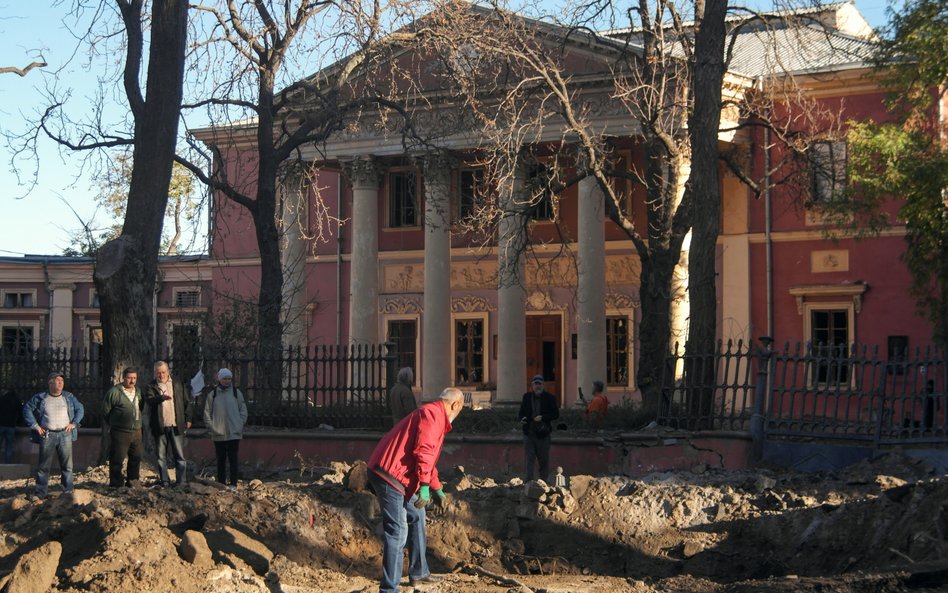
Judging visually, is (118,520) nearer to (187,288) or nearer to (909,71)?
(909,71)

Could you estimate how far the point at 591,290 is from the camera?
29.9m

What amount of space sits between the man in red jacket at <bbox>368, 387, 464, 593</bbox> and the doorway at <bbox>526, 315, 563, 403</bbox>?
81.6 ft

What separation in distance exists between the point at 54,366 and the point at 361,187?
502 inches

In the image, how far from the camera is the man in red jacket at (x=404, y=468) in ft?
31.5

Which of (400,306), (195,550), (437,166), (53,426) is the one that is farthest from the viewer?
(400,306)

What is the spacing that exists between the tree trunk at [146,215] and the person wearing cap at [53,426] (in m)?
2.11

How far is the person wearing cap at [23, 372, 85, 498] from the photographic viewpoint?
14867 millimetres

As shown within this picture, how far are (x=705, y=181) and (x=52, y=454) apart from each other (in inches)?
366

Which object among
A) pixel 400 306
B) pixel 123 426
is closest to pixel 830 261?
pixel 400 306

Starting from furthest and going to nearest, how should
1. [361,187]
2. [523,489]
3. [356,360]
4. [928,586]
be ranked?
1. [361,187]
2. [356,360]
3. [523,489]
4. [928,586]

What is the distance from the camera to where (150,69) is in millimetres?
17812

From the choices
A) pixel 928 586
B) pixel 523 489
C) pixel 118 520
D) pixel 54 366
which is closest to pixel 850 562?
pixel 928 586

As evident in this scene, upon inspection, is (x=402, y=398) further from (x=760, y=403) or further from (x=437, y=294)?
(x=437, y=294)

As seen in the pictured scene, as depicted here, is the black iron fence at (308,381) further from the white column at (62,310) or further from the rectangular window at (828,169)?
the white column at (62,310)
